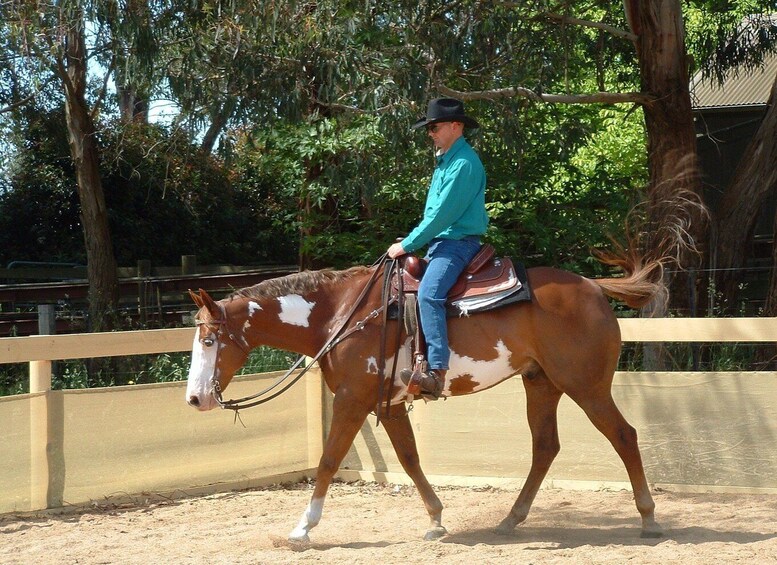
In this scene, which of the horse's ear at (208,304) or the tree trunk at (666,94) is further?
the tree trunk at (666,94)

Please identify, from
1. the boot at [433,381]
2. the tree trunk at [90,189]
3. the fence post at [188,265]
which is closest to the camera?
the boot at [433,381]

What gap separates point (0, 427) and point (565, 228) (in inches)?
286

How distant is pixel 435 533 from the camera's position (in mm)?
5703

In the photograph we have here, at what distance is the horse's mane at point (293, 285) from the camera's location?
5.80 m

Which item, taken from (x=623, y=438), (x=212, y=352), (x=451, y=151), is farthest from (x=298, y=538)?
(x=451, y=151)

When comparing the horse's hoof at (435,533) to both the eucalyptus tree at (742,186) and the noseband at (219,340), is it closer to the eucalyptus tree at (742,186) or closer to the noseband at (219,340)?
the noseband at (219,340)

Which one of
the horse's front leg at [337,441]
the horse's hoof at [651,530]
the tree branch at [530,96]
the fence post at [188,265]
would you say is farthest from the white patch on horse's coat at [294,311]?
the fence post at [188,265]

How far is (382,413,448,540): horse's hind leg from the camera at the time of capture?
5.79 meters

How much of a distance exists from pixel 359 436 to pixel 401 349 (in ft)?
7.30

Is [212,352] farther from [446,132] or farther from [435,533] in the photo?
[446,132]

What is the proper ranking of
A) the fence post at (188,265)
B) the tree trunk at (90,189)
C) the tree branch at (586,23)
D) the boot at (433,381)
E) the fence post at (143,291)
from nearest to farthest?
the boot at (433,381), the tree branch at (586,23), the fence post at (143,291), the tree trunk at (90,189), the fence post at (188,265)

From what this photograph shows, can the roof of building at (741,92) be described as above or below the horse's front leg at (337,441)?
above

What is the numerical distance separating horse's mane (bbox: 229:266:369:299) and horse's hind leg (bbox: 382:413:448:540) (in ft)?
3.15

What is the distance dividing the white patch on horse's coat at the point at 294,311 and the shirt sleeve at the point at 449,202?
31.0 inches
